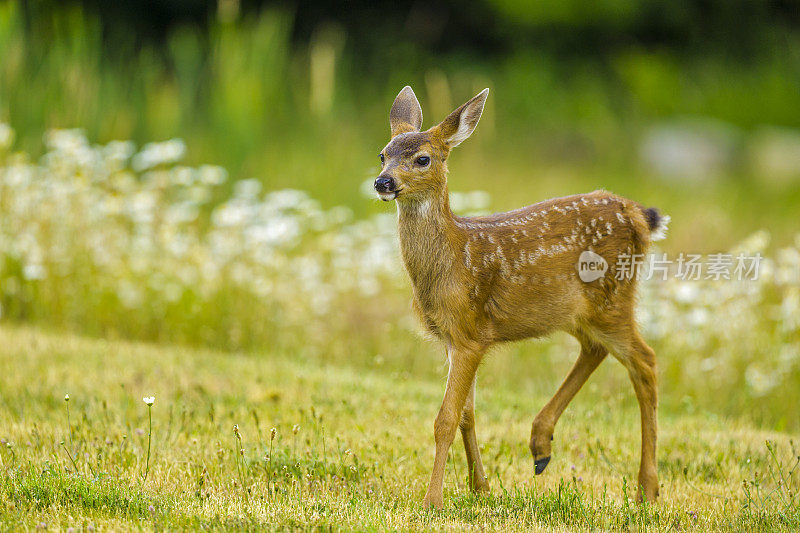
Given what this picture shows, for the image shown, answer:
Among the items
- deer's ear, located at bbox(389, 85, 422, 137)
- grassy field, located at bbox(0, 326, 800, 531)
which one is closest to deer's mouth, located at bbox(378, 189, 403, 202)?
deer's ear, located at bbox(389, 85, 422, 137)

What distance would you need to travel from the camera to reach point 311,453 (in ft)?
17.4

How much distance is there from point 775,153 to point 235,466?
1481 cm

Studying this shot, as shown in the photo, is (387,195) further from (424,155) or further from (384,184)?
(424,155)

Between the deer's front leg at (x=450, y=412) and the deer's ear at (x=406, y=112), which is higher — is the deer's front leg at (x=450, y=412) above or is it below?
below

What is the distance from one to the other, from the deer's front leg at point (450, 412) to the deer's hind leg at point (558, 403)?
673 millimetres

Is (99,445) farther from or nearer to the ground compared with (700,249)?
nearer to the ground

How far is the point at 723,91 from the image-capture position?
18906 millimetres

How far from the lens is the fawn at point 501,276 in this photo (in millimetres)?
4730

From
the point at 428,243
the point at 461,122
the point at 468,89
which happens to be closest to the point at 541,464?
the point at 428,243

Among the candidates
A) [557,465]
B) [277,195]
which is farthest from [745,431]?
[277,195]

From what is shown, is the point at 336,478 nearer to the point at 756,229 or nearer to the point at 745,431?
the point at 745,431

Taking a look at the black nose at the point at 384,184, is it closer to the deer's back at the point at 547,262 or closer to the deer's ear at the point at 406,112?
the deer's back at the point at 547,262

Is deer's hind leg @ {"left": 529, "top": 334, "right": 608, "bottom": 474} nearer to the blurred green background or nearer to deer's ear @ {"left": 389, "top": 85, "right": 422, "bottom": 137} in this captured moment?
deer's ear @ {"left": 389, "top": 85, "right": 422, "bottom": 137}

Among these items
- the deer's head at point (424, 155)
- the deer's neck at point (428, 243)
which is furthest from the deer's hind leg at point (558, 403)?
the deer's head at point (424, 155)
